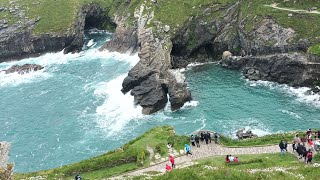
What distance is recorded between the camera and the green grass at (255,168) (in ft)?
124

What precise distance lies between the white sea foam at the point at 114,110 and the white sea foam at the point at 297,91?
93.0 ft

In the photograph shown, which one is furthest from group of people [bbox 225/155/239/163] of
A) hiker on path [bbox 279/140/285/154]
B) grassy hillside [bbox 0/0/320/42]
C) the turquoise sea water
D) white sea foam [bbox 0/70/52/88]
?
white sea foam [bbox 0/70/52/88]

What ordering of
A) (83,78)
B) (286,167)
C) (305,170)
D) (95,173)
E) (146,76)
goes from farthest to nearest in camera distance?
1. (83,78)
2. (146,76)
3. (95,173)
4. (286,167)
5. (305,170)

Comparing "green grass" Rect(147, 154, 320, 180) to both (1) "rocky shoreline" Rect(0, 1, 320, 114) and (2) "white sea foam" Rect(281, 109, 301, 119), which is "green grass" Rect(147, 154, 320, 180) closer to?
(2) "white sea foam" Rect(281, 109, 301, 119)

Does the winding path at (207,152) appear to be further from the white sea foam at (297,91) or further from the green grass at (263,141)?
the white sea foam at (297,91)

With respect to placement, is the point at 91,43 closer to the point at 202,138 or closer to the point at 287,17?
the point at 287,17

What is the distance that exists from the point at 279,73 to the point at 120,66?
1698 inches

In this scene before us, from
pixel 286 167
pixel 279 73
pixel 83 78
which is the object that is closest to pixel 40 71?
pixel 83 78

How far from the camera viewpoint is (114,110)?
9269cm

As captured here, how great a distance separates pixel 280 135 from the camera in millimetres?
58062

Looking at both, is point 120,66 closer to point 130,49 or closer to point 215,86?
point 130,49

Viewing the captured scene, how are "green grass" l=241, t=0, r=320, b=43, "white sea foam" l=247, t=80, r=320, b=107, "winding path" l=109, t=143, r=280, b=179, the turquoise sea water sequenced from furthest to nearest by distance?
"green grass" l=241, t=0, r=320, b=43
"white sea foam" l=247, t=80, r=320, b=107
the turquoise sea water
"winding path" l=109, t=143, r=280, b=179

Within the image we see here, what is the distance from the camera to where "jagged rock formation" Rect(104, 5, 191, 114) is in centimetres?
9119

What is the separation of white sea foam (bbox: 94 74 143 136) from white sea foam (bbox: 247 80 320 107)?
1115 inches
